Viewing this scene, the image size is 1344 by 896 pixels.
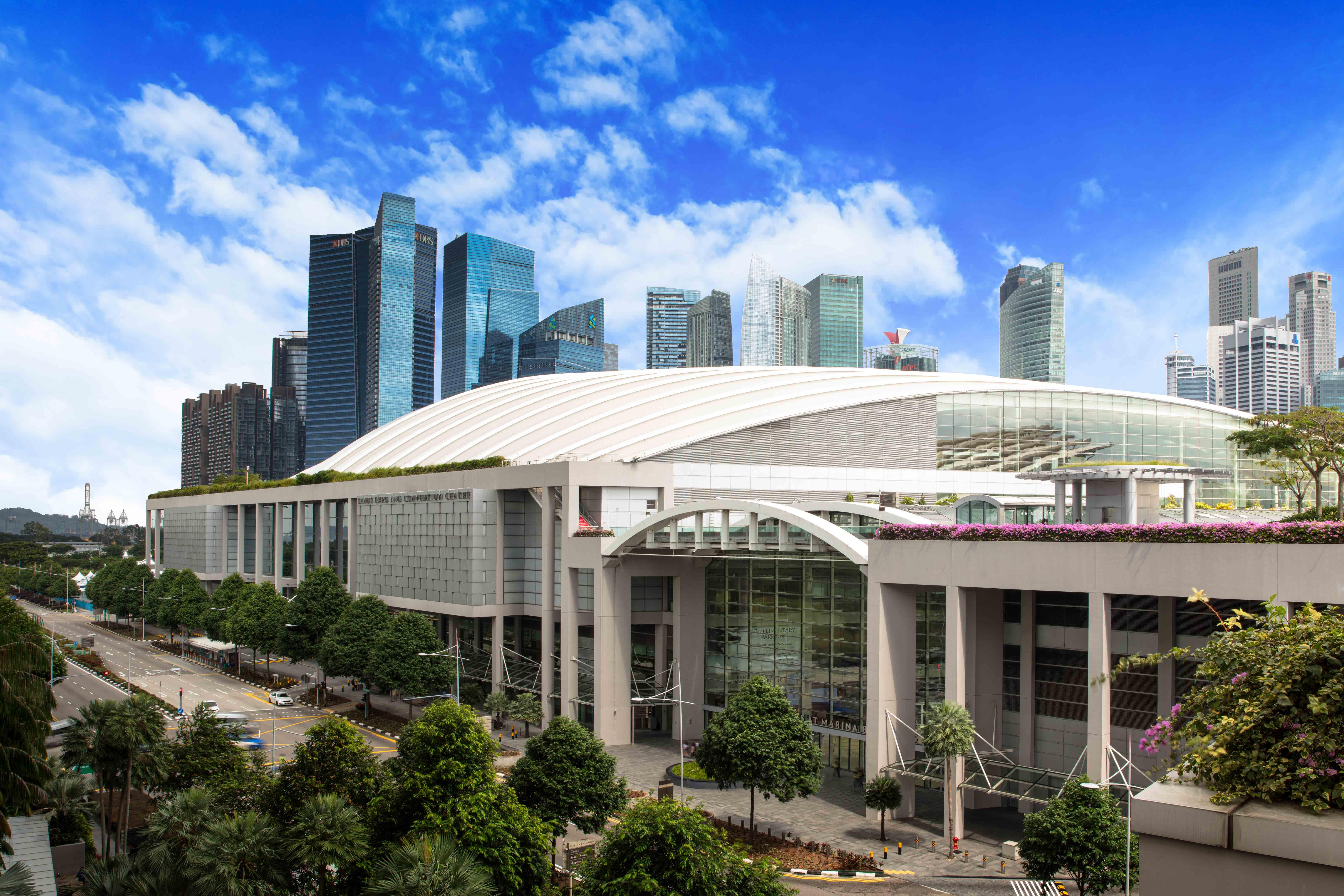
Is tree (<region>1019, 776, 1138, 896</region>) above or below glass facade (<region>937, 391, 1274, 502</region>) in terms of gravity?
below

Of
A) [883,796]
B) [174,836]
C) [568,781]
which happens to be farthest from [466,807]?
[883,796]

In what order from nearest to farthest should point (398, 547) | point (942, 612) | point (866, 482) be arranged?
1. point (942, 612)
2. point (866, 482)
3. point (398, 547)

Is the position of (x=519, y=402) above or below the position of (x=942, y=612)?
above

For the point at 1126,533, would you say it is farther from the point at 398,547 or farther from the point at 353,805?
the point at 398,547

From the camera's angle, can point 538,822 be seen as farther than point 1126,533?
No

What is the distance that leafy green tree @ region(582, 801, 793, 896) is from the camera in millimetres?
25344

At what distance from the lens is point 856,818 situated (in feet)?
146

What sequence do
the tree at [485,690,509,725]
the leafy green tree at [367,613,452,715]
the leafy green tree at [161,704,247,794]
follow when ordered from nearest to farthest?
the leafy green tree at [161,704,247,794] → the tree at [485,690,509,725] → the leafy green tree at [367,613,452,715]

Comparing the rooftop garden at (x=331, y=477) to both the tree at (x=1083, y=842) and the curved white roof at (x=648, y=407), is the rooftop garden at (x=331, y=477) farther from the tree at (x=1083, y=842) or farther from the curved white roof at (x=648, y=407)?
the tree at (x=1083, y=842)

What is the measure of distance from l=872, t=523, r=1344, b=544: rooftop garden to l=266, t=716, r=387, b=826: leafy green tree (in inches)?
964

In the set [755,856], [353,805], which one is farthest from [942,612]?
[353,805]

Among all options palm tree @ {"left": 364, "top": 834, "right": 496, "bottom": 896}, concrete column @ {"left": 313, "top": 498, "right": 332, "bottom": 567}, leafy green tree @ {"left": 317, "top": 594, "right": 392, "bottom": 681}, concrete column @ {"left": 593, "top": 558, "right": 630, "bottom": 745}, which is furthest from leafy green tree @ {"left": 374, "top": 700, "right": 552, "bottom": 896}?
concrete column @ {"left": 313, "top": 498, "right": 332, "bottom": 567}

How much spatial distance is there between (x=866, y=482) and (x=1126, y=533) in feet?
107

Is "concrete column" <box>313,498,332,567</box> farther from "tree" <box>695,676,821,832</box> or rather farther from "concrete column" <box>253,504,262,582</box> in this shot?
"tree" <box>695,676,821,832</box>
